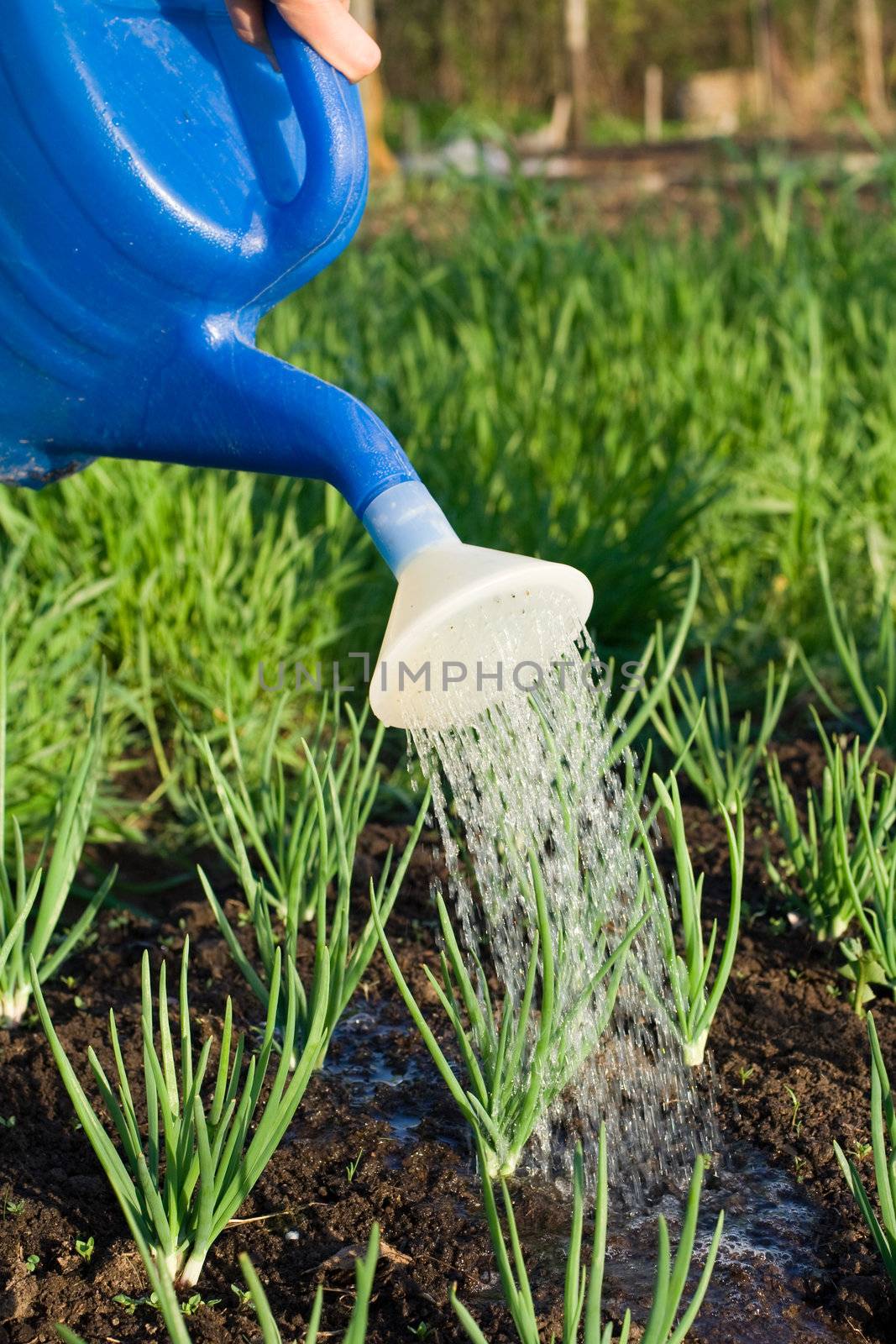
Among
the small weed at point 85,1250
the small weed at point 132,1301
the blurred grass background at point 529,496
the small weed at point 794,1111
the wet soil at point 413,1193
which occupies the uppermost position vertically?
the blurred grass background at point 529,496

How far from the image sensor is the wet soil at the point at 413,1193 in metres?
1.38

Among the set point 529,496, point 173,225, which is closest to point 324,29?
point 173,225

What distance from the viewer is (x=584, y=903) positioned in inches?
68.1

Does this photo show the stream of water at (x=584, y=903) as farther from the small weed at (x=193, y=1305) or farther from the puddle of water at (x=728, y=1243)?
the small weed at (x=193, y=1305)

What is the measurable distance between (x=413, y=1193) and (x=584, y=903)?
383 mm

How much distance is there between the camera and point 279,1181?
155 centimetres

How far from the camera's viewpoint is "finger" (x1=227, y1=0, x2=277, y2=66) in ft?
4.37

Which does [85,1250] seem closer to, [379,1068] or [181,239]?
[379,1068]

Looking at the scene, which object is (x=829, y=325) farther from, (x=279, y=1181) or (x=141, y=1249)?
(x=141, y=1249)

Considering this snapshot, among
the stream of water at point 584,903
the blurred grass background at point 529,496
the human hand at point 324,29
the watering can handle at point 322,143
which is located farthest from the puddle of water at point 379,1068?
the human hand at point 324,29

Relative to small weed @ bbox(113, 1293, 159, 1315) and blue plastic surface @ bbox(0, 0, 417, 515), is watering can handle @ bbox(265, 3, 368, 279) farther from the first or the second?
small weed @ bbox(113, 1293, 159, 1315)

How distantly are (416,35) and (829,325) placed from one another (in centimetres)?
1264

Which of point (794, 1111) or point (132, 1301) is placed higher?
point (794, 1111)

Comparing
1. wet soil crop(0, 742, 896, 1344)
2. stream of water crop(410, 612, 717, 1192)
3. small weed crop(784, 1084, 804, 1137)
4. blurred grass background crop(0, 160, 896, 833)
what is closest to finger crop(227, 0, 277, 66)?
stream of water crop(410, 612, 717, 1192)
